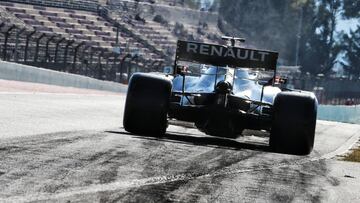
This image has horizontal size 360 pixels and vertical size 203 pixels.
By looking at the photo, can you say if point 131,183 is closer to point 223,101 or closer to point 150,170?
point 150,170

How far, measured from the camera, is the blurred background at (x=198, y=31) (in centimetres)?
5109

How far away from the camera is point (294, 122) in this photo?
43.5ft

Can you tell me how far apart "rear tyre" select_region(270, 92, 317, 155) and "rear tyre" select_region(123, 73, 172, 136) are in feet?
5.33

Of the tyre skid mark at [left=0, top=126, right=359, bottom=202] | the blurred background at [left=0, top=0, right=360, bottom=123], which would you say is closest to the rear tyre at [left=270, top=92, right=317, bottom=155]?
the tyre skid mark at [left=0, top=126, right=359, bottom=202]

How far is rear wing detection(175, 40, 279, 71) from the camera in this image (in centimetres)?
1447

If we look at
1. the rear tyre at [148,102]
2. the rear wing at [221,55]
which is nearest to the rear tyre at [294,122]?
the rear wing at [221,55]

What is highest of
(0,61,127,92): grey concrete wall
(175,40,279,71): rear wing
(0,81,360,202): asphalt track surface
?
(175,40,279,71): rear wing

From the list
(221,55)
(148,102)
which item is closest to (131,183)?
(148,102)

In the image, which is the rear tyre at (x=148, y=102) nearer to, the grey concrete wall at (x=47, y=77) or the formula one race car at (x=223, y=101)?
the formula one race car at (x=223, y=101)

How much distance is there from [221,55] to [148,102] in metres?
1.78

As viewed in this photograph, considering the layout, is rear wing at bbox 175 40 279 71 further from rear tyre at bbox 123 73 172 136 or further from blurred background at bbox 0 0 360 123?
blurred background at bbox 0 0 360 123

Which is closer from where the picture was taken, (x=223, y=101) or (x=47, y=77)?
(x=223, y=101)

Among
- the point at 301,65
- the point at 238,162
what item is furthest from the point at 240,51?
the point at 301,65

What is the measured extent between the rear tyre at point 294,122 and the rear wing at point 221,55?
1.18 metres
